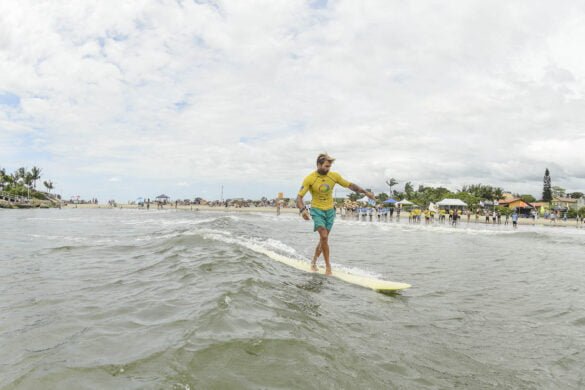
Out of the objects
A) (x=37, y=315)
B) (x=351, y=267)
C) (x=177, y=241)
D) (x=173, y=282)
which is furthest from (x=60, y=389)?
(x=177, y=241)

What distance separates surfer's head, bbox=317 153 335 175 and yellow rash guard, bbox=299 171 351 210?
0.12 meters

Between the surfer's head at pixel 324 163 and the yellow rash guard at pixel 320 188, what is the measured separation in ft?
0.39

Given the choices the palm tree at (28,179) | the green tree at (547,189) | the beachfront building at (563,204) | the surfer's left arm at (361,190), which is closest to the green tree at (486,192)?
the beachfront building at (563,204)

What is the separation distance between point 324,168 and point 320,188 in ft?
1.35

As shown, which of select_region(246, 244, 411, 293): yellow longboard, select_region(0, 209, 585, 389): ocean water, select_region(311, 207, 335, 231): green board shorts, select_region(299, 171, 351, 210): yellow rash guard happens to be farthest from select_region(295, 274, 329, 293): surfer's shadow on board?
select_region(299, 171, 351, 210): yellow rash guard

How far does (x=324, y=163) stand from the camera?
710 cm

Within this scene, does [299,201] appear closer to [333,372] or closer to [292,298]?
[292,298]

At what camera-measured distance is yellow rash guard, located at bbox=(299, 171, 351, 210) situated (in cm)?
724

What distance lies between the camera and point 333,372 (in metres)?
2.58

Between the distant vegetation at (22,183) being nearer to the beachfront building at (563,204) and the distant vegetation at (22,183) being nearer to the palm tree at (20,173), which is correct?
the palm tree at (20,173)

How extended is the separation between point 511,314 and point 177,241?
28.8 feet

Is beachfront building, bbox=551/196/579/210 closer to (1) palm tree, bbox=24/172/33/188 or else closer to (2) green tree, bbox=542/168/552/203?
(2) green tree, bbox=542/168/552/203

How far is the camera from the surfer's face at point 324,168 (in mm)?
7098

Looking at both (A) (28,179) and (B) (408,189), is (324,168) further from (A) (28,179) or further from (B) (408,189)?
(A) (28,179)
